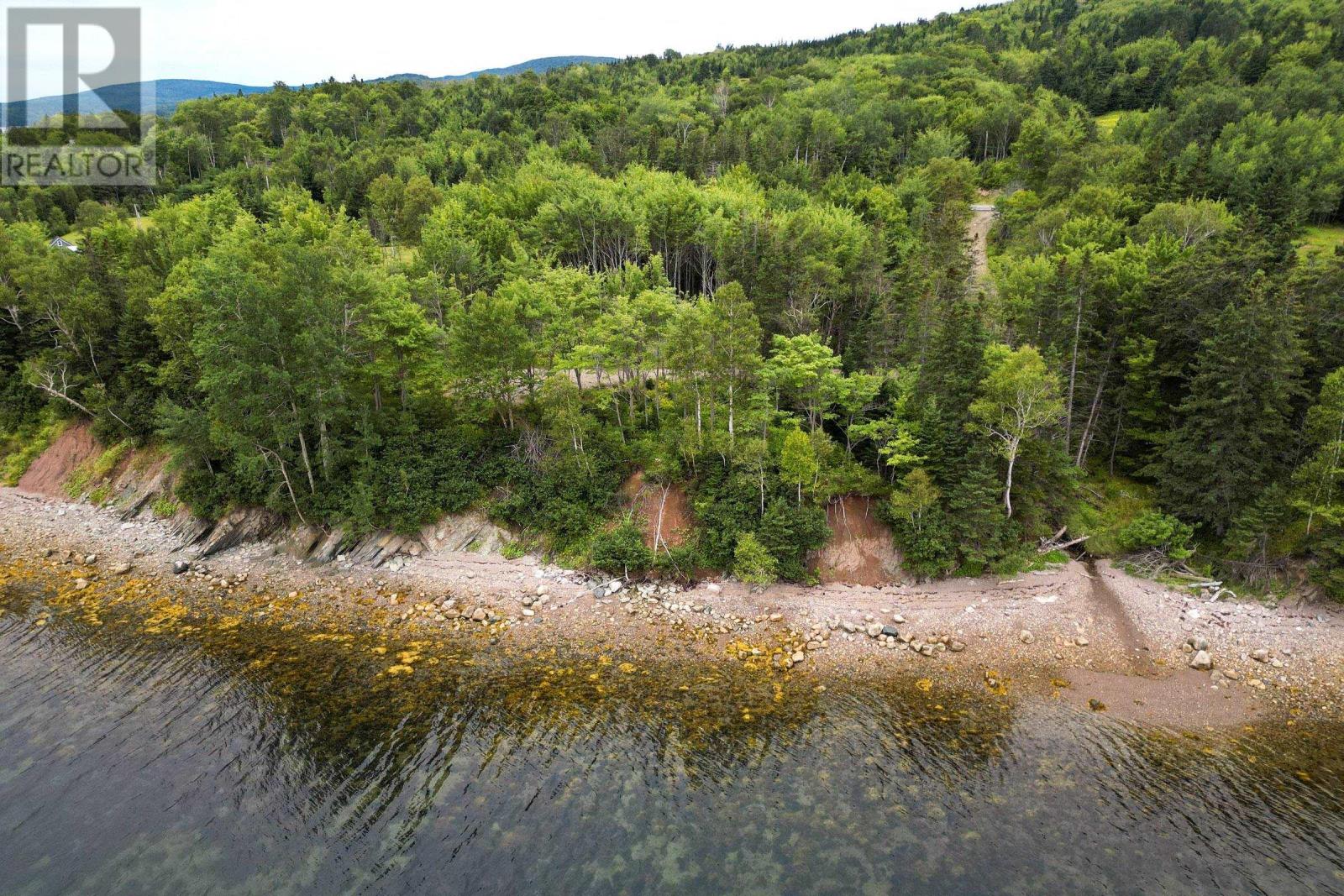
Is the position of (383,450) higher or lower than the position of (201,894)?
higher

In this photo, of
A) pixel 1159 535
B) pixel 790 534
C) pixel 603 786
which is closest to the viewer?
pixel 603 786

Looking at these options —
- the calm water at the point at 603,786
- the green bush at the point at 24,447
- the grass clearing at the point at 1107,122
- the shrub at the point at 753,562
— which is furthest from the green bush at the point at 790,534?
the grass clearing at the point at 1107,122

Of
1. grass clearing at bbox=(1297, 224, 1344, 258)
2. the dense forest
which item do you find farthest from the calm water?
grass clearing at bbox=(1297, 224, 1344, 258)

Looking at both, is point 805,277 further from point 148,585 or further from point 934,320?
point 148,585

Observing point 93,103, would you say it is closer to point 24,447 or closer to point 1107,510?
point 24,447

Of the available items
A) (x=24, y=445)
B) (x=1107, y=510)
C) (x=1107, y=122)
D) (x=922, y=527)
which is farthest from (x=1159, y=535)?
(x=1107, y=122)

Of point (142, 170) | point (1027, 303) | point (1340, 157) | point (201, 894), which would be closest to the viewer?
point (201, 894)

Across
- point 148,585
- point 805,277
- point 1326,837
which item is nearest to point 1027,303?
point 805,277
